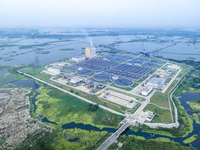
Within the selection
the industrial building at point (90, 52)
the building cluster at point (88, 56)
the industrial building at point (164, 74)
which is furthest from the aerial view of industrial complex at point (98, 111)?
the industrial building at point (90, 52)

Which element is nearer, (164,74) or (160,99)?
(160,99)

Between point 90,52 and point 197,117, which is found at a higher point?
point 90,52

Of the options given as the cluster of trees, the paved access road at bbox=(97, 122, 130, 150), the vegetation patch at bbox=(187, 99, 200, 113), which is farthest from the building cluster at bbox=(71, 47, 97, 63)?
the vegetation patch at bbox=(187, 99, 200, 113)

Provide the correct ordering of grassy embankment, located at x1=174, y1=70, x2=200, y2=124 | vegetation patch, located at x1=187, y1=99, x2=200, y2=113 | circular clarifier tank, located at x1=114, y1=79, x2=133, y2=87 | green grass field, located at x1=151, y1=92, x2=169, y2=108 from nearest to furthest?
vegetation patch, located at x1=187, y1=99, x2=200, y2=113 → grassy embankment, located at x1=174, y1=70, x2=200, y2=124 → green grass field, located at x1=151, y1=92, x2=169, y2=108 → circular clarifier tank, located at x1=114, y1=79, x2=133, y2=87

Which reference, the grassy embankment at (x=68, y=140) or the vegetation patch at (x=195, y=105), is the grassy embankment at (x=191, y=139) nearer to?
the vegetation patch at (x=195, y=105)

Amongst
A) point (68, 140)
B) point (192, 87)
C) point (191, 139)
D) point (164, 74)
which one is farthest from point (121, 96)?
point (164, 74)

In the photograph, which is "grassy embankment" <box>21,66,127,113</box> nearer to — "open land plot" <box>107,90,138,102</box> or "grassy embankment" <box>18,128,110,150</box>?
"open land plot" <box>107,90,138,102</box>

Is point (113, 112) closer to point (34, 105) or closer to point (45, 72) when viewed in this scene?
point (34, 105)

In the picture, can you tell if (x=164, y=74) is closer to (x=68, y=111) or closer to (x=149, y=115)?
(x=149, y=115)
